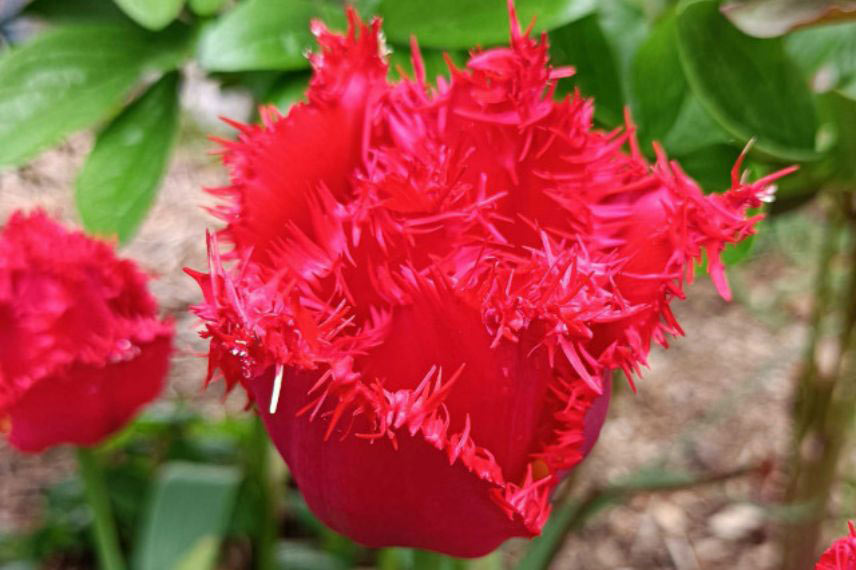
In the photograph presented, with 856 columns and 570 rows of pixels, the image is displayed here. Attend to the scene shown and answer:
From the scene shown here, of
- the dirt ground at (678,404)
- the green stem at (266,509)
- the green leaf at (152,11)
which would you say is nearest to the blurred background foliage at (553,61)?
the green leaf at (152,11)

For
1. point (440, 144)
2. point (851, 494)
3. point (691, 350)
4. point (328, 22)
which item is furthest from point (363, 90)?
point (691, 350)

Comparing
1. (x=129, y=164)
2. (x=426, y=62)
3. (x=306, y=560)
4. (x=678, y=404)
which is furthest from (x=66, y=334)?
(x=678, y=404)

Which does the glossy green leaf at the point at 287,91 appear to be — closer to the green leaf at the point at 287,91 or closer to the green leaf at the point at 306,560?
the green leaf at the point at 287,91

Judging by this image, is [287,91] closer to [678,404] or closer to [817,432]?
[817,432]

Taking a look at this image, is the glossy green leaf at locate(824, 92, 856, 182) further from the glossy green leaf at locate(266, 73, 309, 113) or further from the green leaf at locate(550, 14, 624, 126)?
the glossy green leaf at locate(266, 73, 309, 113)

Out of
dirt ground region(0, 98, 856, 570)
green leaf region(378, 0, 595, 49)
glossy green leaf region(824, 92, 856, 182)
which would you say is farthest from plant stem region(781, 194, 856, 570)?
green leaf region(378, 0, 595, 49)

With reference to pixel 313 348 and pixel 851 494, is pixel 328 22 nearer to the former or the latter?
pixel 313 348
